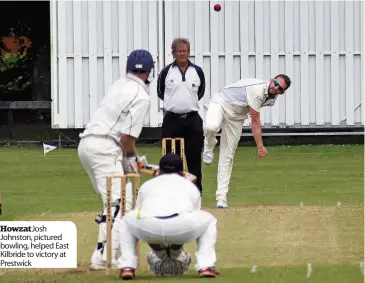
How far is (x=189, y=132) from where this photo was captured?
14.8m

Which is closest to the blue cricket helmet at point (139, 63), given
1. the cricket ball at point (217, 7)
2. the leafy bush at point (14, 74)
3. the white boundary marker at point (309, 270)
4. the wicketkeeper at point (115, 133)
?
the wicketkeeper at point (115, 133)

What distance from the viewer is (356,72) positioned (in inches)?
1061

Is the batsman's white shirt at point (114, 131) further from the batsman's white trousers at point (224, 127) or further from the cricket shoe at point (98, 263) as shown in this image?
the batsman's white trousers at point (224, 127)

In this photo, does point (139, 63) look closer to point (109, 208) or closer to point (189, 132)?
point (109, 208)

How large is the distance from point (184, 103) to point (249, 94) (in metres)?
0.85

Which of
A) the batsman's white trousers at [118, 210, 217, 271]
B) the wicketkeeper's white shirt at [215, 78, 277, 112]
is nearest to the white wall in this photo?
the wicketkeeper's white shirt at [215, 78, 277, 112]

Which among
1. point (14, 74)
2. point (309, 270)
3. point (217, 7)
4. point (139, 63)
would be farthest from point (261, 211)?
point (14, 74)

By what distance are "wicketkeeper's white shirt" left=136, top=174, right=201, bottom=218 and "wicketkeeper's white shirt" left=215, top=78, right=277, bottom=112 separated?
472 cm

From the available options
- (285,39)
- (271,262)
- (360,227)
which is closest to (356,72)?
(285,39)

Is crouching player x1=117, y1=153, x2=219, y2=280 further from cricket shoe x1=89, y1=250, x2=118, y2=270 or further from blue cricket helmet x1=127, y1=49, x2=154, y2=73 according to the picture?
blue cricket helmet x1=127, y1=49, x2=154, y2=73

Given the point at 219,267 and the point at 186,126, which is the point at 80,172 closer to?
the point at 186,126

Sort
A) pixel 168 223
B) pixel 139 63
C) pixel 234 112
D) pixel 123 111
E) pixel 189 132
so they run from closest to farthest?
pixel 168 223
pixel 123 111
pixel 139 63
pixel 234 112
pixel 189 132

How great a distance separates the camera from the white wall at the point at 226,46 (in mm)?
26391

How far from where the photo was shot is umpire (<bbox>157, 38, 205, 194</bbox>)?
1466 centimetres
